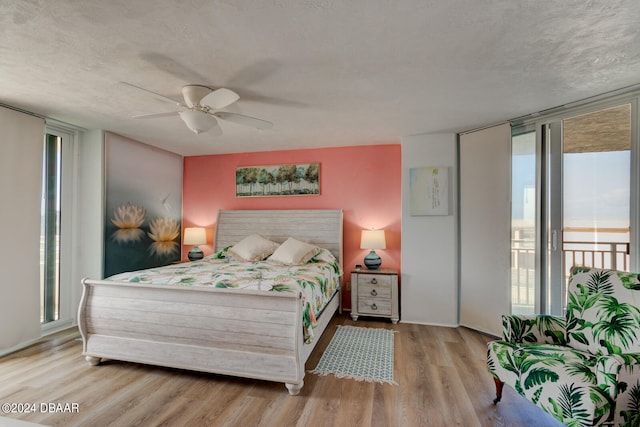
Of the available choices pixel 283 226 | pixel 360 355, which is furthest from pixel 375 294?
pixel 283 226

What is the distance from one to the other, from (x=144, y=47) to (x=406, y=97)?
2.06 m

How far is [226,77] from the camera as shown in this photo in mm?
2258

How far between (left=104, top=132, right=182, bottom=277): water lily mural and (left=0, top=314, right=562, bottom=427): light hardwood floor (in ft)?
4.86

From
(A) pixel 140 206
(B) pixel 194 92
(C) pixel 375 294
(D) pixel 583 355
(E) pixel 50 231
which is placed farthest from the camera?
(A) pixel 140 206

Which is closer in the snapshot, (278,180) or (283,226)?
(283,226)

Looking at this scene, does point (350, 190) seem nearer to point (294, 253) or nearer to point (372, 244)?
point (372, 244)

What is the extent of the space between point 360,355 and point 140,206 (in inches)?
142

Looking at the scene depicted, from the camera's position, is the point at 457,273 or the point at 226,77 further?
the point at 457,273

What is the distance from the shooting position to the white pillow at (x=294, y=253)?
3763 mm

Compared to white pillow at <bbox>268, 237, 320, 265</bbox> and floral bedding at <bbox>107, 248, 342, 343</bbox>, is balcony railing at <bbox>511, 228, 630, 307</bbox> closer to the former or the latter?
floral bedding at <bbox>107, 248, 342, 343</bbox>

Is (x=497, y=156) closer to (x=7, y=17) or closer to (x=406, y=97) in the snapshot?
(x=406, y=97)

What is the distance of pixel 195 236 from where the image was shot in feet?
15.1

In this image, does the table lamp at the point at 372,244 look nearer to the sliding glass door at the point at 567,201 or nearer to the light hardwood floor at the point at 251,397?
the light hardwood floor at the point at 251,397

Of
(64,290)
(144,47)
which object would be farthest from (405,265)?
(64,290)
